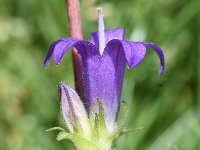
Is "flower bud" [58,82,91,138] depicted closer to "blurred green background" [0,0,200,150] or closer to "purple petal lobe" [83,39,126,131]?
"purple petal lobe" [83,39,126,131]

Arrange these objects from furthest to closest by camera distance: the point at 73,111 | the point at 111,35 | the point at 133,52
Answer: the point at 111,35 < the point at 73,111 < the point at 133,52

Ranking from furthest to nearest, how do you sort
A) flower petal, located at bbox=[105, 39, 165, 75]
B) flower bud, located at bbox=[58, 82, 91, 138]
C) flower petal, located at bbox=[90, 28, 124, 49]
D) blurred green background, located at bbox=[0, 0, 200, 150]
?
blurred green background, located at bbox=[0, 0, 200, 150] → flower petal, located at bbox=[90, 28, 124, 49] → flower bud, located at bbox=[58, 82, 91, 138] → flower petal, located at bbox=[105, 39, 165, 75]

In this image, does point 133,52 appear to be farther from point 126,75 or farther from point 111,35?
point 126,75

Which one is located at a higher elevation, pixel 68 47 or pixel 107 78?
pixel 68 47

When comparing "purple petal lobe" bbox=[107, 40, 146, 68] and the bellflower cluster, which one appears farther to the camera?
the bellflower cluster

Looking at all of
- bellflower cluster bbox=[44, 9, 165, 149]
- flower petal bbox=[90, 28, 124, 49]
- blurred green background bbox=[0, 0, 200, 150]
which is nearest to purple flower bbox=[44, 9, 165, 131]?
bellflower cluster bbox=[44, 9, 165, 149]

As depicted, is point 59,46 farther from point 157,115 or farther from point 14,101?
point 14,101

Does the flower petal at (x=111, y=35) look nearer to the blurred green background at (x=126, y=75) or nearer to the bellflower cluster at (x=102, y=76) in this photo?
the bellflower cluster at (x=102, y=76)

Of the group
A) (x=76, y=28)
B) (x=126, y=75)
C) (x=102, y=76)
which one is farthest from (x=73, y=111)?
(x=126, y=75)
